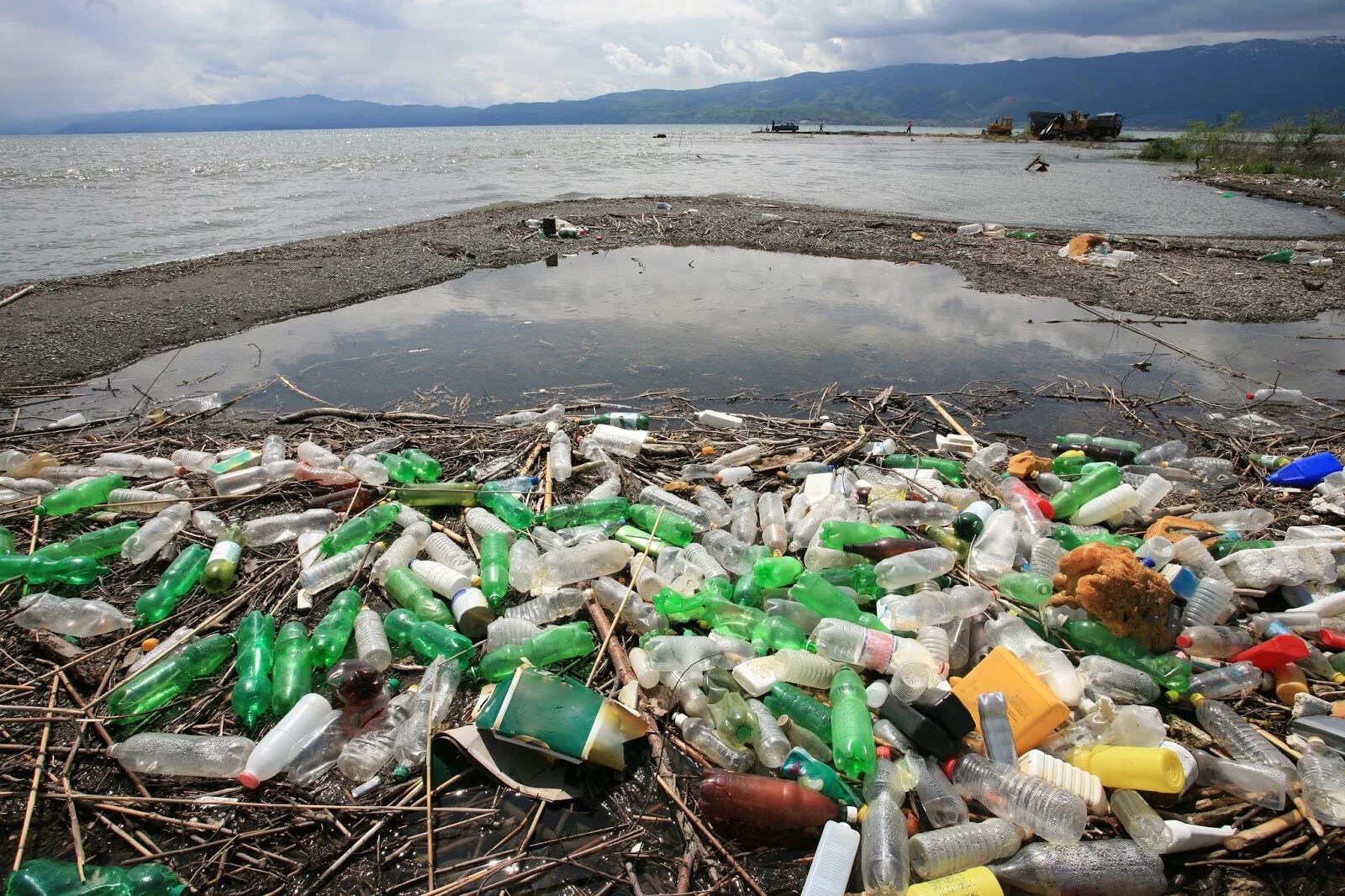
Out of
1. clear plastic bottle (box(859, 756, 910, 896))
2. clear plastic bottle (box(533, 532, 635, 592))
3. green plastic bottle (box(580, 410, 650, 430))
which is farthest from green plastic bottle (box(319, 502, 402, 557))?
clear plastic bottle (box(859, 756, 910, 896))

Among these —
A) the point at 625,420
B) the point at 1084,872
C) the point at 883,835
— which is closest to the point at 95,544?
the point at 625,420

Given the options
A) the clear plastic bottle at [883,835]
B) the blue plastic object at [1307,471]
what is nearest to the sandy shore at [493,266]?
the blue plastic object at [1307,471]

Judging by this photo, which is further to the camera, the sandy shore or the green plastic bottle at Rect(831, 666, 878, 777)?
the sandy shore

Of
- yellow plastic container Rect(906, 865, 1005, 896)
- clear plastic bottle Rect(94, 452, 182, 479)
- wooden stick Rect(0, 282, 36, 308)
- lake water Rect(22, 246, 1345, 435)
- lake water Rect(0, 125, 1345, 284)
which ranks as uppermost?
lake water Rect(0, 125, 1345, 284)

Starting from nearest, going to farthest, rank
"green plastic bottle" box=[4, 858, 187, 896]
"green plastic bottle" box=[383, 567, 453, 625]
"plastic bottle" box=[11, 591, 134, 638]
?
"green plastic bottle" box=[4, 858, 187, 896], "plastic bottle" box=[11, 591, 134, 638], "green plastic bottle" box=[383, 567, 453, 625]

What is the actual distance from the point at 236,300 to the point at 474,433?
5501mm

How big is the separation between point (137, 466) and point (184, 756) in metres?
2.66

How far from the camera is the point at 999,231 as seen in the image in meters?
12.0

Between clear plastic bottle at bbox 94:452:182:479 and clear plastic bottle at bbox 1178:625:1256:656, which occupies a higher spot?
clear plastic bottle at bbox 94:452:182:479

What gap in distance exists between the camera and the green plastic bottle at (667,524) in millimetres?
3014

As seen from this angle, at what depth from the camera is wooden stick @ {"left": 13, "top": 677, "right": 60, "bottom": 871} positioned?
67.2 inches

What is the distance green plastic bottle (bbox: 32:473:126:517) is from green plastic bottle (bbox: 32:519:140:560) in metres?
0.23

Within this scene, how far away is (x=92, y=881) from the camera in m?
1.60

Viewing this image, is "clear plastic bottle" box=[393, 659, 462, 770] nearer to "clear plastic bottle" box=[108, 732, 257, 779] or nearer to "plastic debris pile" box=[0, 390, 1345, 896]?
"plastic debris pile" box=[0, 390, 1345, 896]
